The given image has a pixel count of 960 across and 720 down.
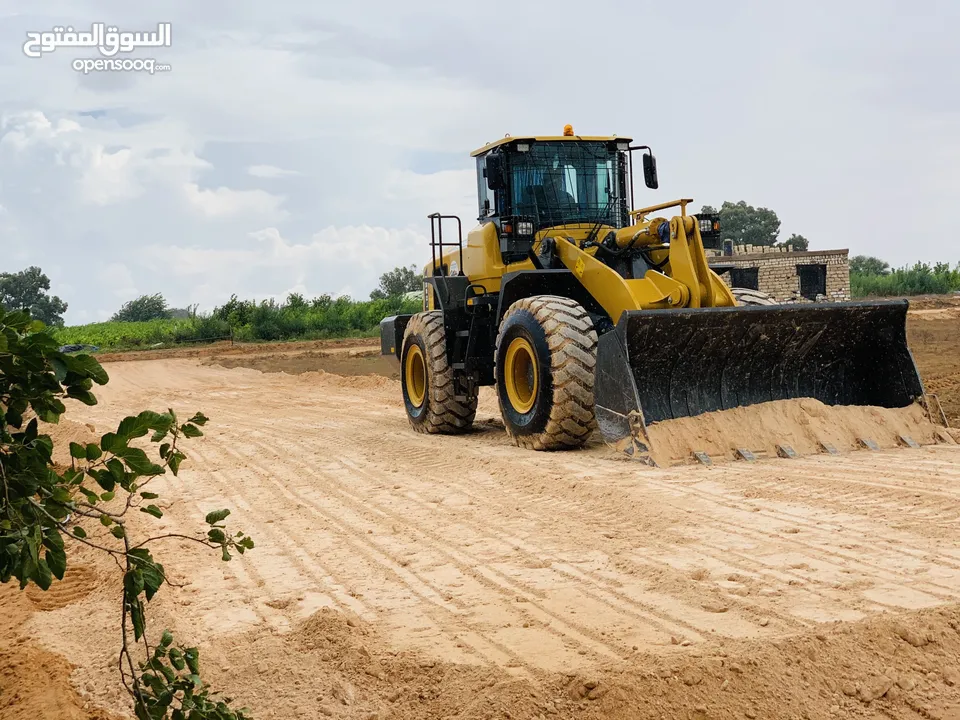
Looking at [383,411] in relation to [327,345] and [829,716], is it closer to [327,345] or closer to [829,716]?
[829,716]

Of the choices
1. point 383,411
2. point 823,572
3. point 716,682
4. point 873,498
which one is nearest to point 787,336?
point 873,498

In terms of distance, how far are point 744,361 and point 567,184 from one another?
289cm

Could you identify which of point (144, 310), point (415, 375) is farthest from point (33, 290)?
point (415, 375)

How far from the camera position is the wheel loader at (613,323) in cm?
886

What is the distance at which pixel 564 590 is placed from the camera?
5.04 m

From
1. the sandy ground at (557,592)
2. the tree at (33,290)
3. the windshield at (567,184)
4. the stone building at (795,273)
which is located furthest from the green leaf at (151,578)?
the tree at (33,290)

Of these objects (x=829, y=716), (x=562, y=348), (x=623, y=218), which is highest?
(x=623, y=218)

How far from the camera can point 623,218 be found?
35.8ft

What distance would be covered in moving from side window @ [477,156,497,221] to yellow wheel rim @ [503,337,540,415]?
71.6 inches

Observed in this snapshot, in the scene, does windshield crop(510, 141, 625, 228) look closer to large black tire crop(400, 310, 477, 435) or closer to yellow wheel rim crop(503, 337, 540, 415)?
yellow wheel rim crop(503, 337, 540, 415)

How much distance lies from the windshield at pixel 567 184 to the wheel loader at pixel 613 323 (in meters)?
0.01

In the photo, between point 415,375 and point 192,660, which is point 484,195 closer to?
point 415,375

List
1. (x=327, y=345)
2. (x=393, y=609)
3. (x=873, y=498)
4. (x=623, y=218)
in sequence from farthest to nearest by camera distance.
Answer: (x=327, y=345), (x=623, y=218), (x=873, y=498), (x=393, y=609)

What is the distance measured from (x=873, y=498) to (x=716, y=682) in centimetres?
340
